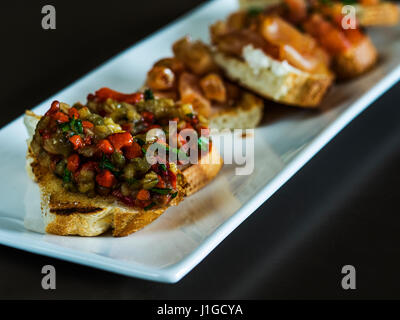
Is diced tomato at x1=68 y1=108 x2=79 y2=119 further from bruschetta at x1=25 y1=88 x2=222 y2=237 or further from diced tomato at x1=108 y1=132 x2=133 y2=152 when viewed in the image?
diced tomato at x1=108 y1=132 x2=133 y2=152

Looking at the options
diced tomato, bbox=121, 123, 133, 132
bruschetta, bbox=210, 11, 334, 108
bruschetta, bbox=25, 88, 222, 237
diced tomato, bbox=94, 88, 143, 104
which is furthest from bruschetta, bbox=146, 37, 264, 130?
bruschetta, bbox=25, 88, 222, 237

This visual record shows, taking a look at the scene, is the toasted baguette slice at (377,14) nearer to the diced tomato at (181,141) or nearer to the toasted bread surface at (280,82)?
the toasted bread surface at (280,82)

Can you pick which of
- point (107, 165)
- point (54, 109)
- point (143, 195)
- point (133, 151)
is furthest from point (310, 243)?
point (54, 109)

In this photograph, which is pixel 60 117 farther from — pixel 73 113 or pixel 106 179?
pixel 106 179

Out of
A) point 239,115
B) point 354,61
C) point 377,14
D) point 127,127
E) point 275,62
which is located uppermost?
point 377,14

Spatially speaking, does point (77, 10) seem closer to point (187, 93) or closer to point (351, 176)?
point (187, 93)

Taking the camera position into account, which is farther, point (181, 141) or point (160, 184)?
point (181, 141)

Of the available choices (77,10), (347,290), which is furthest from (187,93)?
(77,10)
